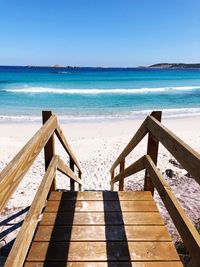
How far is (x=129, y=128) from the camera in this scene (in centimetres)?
1273

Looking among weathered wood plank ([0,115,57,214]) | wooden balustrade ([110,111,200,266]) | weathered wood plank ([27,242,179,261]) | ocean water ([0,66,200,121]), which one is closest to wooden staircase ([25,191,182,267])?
weathered wood plank ([27,242,179,261])

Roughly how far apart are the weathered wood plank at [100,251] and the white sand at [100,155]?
4.94ft

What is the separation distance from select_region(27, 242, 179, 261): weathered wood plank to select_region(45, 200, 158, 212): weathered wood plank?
616 mm

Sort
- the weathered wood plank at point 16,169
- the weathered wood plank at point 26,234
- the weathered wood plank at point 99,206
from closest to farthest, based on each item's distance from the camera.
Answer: the weathered wood plank at point 16,169
the weathered wood plank at point 26,234
the weathered wood plank at point 99,206

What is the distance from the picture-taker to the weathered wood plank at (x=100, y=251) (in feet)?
7.18

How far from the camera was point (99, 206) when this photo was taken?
3.11m

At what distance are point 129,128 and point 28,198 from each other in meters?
7.94

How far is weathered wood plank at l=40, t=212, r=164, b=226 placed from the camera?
2697mm

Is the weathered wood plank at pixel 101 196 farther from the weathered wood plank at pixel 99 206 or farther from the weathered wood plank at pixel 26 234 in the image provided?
the weathered wood plank at pixel 26 234

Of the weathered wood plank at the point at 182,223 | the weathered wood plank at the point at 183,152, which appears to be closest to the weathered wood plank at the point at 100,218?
the weathered wood plank at the point at 182,223

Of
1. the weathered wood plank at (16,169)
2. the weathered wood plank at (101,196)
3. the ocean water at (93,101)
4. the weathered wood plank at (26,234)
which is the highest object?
the weathered wood plank at (16,169)

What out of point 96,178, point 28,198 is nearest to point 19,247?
point 28,198

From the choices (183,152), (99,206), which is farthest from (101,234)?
(183,152)

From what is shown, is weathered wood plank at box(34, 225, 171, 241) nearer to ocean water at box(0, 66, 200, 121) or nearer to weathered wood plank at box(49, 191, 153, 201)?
weathered wood plank at box(49, 191, 153, 201)
